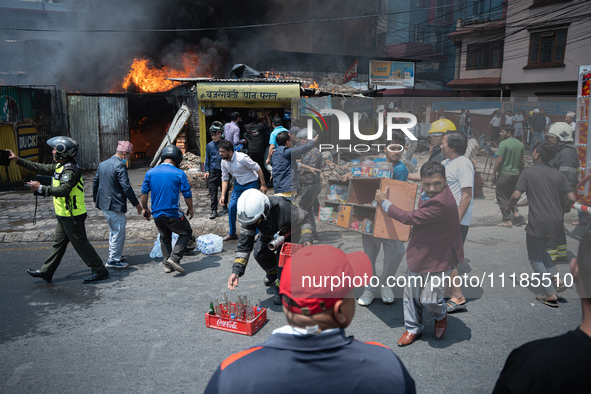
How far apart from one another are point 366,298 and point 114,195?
3.74 m

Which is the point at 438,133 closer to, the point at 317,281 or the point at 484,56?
the point at 317,281

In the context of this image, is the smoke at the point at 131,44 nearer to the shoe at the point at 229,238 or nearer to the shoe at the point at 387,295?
the shoe at the point at 229,238

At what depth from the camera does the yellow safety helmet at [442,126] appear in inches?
149

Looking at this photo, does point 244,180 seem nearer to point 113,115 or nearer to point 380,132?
point 380,132

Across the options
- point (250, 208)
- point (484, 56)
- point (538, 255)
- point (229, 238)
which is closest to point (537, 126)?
point (538, 255)

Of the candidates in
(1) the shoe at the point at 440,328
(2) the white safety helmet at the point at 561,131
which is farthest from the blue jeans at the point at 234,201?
(2) the white safety helmet at the point at 561,131

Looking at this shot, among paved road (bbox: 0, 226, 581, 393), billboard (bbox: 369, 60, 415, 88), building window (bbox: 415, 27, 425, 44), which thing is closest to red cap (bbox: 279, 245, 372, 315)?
paved road (bbox: 0, 226, 581, 393)

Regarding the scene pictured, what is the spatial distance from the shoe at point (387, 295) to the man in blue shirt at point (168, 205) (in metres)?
2.64

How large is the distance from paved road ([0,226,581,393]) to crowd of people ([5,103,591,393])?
19 cm

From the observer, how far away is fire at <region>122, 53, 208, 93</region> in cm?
2292

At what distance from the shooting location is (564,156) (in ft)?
12.3

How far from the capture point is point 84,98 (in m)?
14.4

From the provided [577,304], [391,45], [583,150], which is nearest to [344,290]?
[583,150]

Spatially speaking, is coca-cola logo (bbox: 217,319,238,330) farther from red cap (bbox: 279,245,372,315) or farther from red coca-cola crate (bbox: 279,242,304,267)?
red cap (bbox: 279,245,372,315)
